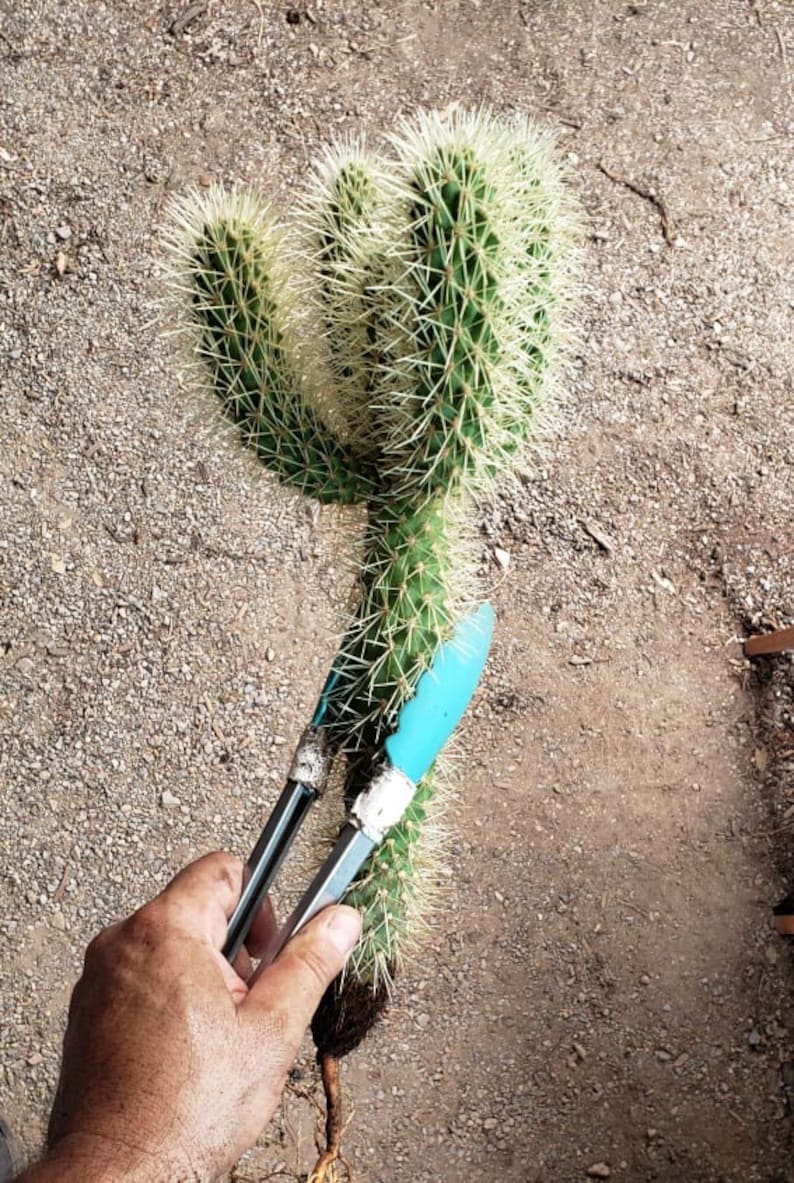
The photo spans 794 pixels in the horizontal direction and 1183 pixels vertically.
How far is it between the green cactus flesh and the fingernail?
0.42m

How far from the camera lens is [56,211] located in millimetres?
1932

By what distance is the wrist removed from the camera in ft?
2.63

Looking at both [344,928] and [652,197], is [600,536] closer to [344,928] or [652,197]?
[652,197]

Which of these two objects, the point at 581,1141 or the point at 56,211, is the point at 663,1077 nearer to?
the point at 581,1141

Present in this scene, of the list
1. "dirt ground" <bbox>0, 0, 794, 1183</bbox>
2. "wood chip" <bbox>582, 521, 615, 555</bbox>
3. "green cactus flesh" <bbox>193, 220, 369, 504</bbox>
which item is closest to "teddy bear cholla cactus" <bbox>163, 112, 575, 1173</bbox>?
"green cactus flesh" <bbox>193, 220, 369, 504</bbox>

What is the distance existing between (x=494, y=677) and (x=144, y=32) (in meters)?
1.41

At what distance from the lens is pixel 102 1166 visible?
81 cm

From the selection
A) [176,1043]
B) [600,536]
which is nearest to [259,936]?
[176,1043]

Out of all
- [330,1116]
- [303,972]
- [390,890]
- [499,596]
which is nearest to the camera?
[303,972]

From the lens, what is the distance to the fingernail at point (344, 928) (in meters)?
0.95

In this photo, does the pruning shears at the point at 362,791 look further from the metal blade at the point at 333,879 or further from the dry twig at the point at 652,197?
the dry twig at the point at 652,197

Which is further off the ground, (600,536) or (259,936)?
(600,536)

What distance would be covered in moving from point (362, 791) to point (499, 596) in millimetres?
825

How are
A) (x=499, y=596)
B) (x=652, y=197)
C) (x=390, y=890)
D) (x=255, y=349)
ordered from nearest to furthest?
(x=255, y=349) → (x=390, y=890) → (x=499, y=596) → (x=652, y=197)
